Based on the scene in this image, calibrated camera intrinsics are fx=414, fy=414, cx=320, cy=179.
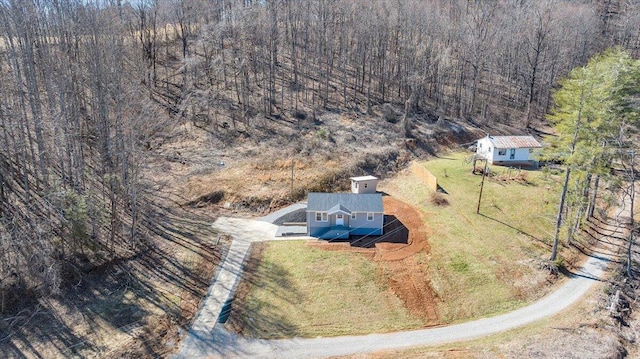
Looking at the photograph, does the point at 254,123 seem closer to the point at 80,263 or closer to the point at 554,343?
the point at 80,263

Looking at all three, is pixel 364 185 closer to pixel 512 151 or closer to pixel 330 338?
pixel 330 338

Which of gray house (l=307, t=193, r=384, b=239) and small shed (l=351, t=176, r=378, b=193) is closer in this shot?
gray house (l=307, t=193, r=384, b=239)

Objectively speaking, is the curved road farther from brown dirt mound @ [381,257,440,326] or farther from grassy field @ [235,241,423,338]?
brown dirt mound @ [381,257,440,326]

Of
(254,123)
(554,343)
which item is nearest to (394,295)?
(554,343)

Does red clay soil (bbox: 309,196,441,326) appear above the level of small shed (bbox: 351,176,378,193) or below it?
below

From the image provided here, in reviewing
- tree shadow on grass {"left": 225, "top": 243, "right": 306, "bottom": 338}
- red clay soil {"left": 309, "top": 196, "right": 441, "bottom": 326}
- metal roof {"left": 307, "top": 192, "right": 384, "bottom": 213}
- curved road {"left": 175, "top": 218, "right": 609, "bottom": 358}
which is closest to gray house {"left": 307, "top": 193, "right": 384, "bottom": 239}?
metal roof {"left": 307, "top": 192, "right": 384, "bottom": 213}

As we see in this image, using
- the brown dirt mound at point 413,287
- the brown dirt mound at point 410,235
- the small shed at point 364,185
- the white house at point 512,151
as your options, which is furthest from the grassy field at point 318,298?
the white house at point 512,151
